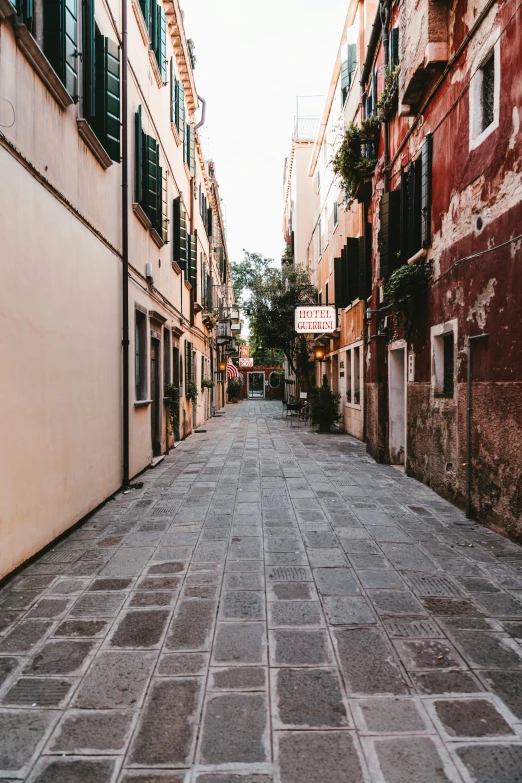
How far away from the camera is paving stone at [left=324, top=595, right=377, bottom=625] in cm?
355

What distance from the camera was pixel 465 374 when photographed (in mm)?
6383

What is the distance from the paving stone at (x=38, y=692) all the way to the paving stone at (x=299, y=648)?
1119 mm

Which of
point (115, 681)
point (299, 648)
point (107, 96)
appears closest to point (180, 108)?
point (107, 96)

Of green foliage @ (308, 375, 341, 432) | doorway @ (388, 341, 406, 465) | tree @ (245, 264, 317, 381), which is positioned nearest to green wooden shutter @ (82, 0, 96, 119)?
doorway @ (388, 341, 406, 465)

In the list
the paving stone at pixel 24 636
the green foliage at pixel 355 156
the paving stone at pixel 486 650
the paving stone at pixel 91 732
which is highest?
the green foliage at pixel 355 156

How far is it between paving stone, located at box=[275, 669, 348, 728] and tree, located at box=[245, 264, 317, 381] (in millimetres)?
20530

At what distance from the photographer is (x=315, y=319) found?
55.0 ft

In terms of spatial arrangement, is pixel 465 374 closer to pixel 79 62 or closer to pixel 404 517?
pixel 404 517

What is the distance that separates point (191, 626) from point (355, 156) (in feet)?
35.2

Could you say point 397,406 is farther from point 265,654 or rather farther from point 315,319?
point 265,654

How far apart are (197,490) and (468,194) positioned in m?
5.23

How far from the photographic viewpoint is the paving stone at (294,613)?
11.6ft

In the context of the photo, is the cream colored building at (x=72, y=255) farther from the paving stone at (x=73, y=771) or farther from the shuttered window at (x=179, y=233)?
the paving stone at (x=73, y=771)

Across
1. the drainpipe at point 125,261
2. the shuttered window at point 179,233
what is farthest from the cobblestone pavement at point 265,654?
the shuttered window at point 179,233
